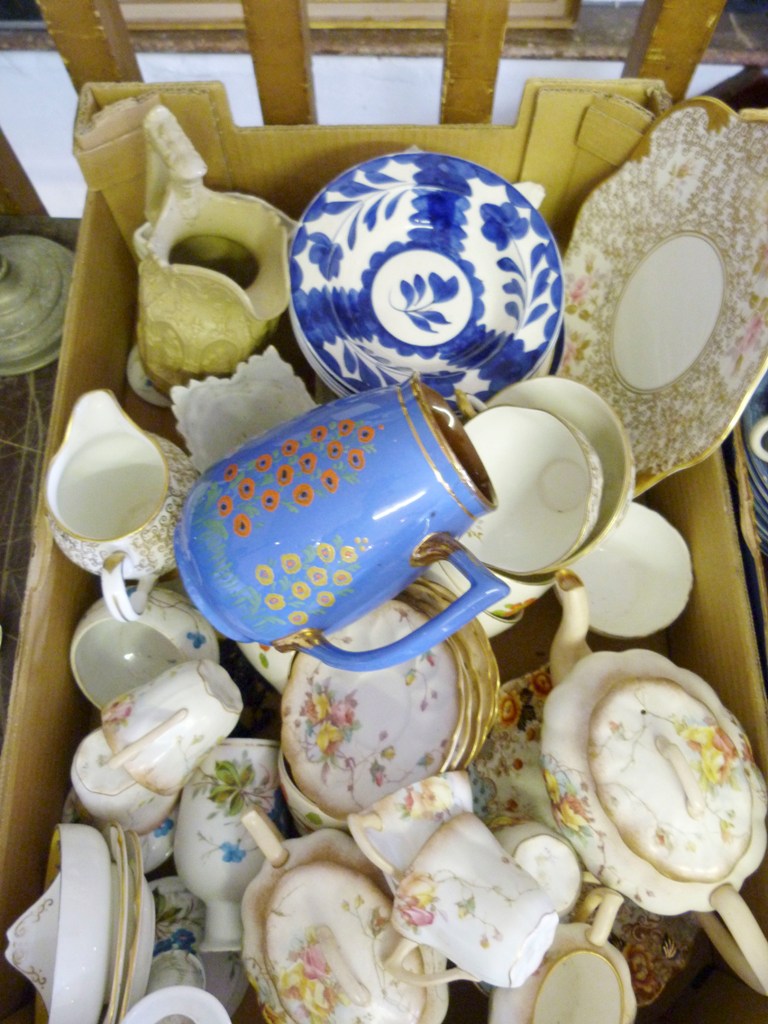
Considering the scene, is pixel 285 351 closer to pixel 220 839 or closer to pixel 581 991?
pixel 220 839

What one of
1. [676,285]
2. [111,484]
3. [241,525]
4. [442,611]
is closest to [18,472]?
[111,484]

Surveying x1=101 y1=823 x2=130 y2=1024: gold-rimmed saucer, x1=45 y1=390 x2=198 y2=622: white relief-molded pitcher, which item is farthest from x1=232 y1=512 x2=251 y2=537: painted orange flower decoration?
x1=101 y1=823 x2=130 y2=1024: gold-rimmed saucer

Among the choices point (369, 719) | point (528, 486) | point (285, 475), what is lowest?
point (369, 719)

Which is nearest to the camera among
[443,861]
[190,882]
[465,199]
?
[443,861]

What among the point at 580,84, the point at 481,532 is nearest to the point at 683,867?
the point at 481,532

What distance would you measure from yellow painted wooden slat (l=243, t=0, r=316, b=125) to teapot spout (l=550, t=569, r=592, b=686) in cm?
48

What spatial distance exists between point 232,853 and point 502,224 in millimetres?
553

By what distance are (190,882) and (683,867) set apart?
35cm

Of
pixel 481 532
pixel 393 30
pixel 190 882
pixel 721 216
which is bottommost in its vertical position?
pixel 190 882

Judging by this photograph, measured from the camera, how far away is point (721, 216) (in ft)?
2.00

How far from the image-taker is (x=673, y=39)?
68cm

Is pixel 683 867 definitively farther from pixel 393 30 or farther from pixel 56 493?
pixel 393 30

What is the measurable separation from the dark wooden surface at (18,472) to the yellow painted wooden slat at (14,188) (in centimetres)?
2

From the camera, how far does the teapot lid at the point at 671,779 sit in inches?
19.6
